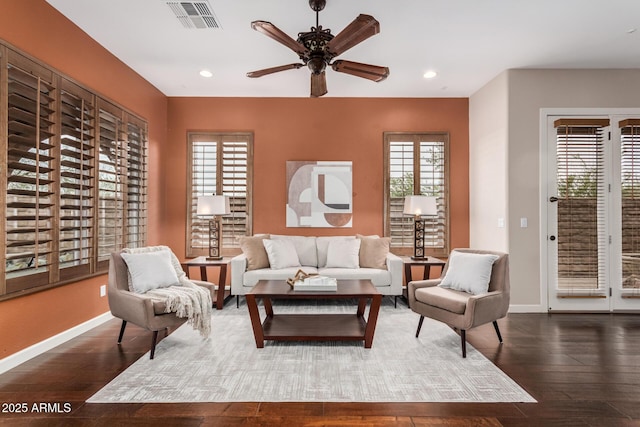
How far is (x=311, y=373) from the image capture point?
2676 millimetres

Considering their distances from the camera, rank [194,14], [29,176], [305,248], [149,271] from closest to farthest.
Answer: [29,176]
[194,14]
[149,271]
[305,248]

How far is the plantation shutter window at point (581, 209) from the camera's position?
436 centimetres

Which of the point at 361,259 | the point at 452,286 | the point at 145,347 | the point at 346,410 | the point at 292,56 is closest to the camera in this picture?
the point at 346,410

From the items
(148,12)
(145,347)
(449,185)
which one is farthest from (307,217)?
(148,12)

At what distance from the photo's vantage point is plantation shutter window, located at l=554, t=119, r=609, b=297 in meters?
4.36

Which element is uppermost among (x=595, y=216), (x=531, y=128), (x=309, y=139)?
(x=309, y=139)

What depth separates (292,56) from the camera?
4.14 meters

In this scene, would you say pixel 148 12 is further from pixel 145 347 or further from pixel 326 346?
pixel 326 346

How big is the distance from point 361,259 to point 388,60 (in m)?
2.64

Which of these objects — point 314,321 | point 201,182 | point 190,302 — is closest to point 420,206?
point 314,321

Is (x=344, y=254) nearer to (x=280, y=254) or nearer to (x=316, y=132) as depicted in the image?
(x=280, y=254)

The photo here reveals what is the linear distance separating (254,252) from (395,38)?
3.17 m

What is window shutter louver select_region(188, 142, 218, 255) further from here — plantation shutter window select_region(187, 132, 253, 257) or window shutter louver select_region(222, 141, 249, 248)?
window shutter louver select_region(222, 141, 249, 248)

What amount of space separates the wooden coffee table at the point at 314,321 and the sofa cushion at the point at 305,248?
1.41 m
